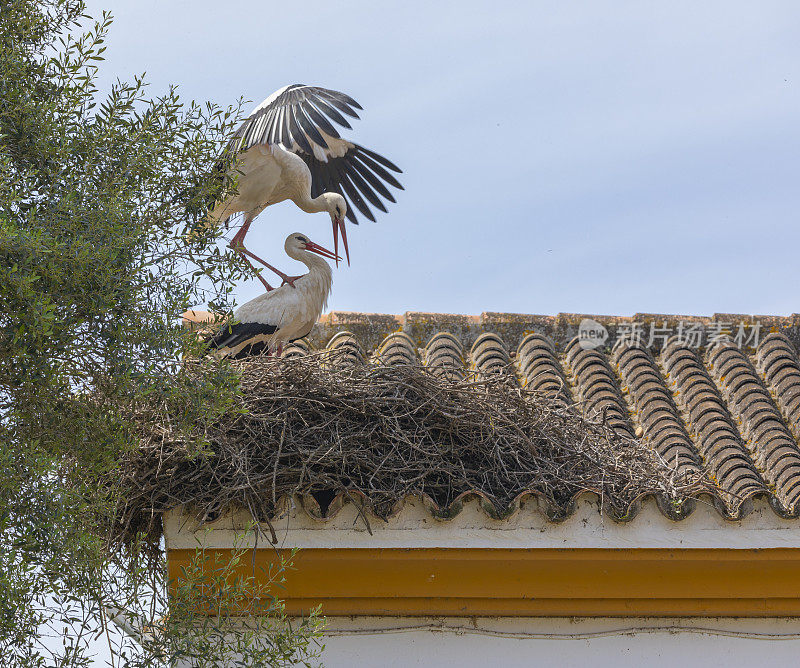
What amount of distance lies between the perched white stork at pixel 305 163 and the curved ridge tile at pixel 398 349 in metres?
0.59

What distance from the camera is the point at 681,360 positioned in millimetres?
6699

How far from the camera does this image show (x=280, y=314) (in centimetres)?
571

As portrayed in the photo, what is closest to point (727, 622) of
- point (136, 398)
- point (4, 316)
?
point (136, 398)

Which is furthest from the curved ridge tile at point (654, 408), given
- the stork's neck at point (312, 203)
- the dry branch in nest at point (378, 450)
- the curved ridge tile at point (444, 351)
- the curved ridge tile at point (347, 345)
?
the stork's neck at point (312, 203)

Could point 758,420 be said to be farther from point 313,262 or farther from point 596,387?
point 313,262

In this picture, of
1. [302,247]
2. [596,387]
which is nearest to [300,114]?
[302,247]

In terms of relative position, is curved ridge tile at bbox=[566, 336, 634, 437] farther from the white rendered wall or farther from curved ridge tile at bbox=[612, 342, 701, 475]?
the white rendered wall

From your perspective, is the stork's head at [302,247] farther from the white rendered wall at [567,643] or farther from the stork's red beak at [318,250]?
the white rendered wall at [567,643]

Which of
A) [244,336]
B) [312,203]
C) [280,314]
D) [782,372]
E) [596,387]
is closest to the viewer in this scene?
[244,336]

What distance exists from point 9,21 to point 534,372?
372 cm

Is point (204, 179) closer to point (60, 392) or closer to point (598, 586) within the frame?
point (60, 392)

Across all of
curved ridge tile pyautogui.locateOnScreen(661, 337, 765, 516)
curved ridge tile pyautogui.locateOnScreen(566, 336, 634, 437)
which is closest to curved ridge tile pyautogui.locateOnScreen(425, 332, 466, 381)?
curved ridge tile pyautogui.locateOnScreen(566, 336, 634, 437)

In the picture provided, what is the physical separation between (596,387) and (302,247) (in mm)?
1954

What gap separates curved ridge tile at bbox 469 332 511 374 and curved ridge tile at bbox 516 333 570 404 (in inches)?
4.5
